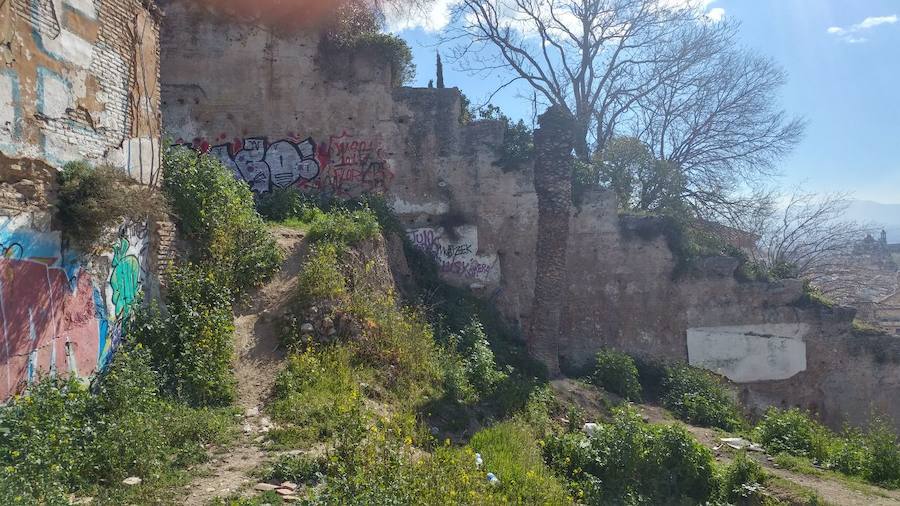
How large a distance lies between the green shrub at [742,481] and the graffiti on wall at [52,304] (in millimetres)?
6767

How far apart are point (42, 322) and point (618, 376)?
8.64 metres

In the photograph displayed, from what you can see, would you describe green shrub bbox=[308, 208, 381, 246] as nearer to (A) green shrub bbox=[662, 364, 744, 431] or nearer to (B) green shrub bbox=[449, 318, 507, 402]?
(B) green shrub bbox=[449, 318, 507, 402]

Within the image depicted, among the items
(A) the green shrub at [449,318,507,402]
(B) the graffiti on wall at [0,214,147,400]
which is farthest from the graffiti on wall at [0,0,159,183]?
(A) the green shrub at [449,318,507,402]

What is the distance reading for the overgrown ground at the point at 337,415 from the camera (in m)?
4.67

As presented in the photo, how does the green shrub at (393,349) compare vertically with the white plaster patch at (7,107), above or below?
below

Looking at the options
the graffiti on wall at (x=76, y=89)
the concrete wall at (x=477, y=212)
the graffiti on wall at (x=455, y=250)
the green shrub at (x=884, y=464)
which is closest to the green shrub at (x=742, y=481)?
the green shrub at (x=884, y=464)

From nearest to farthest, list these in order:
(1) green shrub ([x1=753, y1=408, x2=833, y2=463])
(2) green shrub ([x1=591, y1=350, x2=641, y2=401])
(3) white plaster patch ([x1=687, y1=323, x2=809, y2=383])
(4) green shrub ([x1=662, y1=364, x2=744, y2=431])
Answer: (1) green shrub ([x1=753, y1=408, x2=833, y2=463]), (4) green shrub ([x1=662, y1=364, x2=744, y2=431]), (2) green shrub ([x1=591, y1=350, x2=641, y2=401]), (3) white plaster patch ([x1=687, y1=323, x2=809, y2=383])

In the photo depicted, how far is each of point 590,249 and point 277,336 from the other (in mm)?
7136

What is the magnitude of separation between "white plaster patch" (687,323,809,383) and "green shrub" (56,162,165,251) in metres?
10.5

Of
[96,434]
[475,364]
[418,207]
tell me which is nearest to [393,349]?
[475,364]

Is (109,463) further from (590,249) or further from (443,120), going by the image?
(590,249)

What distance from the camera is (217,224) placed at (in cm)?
768

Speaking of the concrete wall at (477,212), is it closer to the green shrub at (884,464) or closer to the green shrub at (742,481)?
the green shrub at (884,464)

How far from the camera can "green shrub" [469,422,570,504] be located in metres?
5.65
